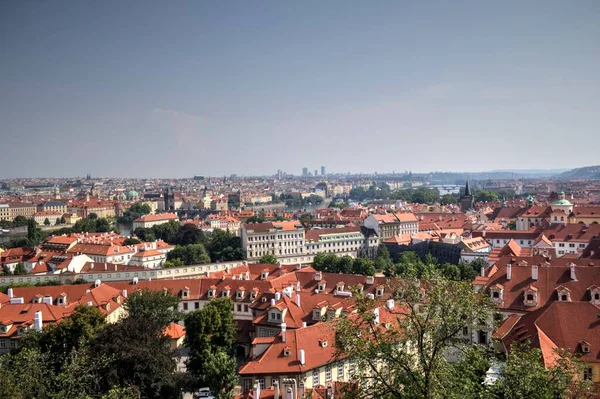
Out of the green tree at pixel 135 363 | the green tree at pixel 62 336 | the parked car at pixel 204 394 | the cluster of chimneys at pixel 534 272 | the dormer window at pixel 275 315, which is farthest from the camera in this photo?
the dormer window at pixel 275 315

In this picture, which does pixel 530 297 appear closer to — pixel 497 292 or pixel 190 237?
pixel 497 292

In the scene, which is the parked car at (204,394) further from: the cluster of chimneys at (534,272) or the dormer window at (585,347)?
the cluster of chimneys at (534,272)

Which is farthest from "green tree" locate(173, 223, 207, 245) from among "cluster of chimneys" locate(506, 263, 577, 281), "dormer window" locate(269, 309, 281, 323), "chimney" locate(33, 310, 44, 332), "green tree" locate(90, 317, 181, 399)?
"green tree" locate(90, 317, 181, 399)

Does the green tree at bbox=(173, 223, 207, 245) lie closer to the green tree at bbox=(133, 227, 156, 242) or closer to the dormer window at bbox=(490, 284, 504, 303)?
the green tree at bbox=(133, 227, 156, 242)

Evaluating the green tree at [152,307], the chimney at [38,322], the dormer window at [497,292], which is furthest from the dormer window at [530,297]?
the chimney at [38,322]

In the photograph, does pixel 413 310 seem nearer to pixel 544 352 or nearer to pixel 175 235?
pixel 544 352

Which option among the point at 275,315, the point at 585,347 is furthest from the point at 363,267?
the point at 585,347

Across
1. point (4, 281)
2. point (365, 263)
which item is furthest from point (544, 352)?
point (4, 281)
